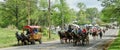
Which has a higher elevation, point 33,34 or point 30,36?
point 33,34

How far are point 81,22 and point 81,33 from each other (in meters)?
134

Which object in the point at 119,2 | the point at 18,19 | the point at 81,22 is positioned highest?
the point at 119,2

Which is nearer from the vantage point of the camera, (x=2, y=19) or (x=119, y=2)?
(x=119, y=2)

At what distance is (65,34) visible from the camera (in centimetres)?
4653

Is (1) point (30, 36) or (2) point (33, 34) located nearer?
(1) point (30, 36)

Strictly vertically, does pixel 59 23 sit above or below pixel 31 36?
below

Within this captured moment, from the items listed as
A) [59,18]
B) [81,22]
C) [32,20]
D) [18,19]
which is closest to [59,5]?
[59,18]

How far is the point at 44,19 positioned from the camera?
115 metres

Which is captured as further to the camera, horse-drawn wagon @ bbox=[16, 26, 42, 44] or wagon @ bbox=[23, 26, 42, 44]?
wagon @ bbox=[23, 26, 42, 44]

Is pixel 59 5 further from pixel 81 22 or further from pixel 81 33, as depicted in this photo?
pixel 81 33

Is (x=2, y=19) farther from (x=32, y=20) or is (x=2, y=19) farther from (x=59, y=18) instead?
(x=59, y=18)

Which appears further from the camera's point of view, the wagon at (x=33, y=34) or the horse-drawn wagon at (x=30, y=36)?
Answer: the wagon at (x=33, y=34)

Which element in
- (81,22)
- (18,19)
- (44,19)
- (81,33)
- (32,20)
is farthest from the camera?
(81,22)

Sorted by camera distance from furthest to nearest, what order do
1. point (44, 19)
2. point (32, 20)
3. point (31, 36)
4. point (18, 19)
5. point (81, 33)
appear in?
1. point (44, 19)
2. point (32, 20)
3. point (18, 19)
4. point (31, 36)
5. point (81, 33)
